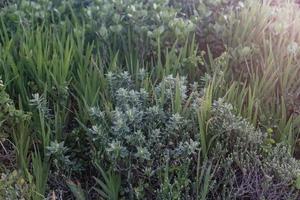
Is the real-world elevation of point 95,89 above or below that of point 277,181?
above

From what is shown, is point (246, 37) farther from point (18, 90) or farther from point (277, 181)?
point (18, 90)

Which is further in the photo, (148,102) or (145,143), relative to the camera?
(148,102)

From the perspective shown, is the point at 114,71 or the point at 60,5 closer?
the point at 114,71

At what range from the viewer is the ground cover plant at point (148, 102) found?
186 cm

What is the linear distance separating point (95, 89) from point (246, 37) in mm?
760

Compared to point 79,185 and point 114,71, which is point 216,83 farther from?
point 79,185

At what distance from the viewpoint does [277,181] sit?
188 cm

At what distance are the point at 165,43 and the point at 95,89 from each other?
0.48 metres

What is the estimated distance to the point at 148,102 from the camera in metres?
2.09

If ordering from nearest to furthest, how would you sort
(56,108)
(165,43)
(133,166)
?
1. (133,166)
2. (56,108)
3. (165,43)

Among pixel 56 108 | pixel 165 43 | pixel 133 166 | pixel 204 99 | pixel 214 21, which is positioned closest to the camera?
pixel 133 166

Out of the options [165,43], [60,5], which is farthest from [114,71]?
[60,5]

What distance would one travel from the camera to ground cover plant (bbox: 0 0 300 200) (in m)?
1.86

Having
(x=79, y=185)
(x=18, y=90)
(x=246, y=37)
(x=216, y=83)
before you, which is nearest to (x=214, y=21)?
(x=246, y=37)
